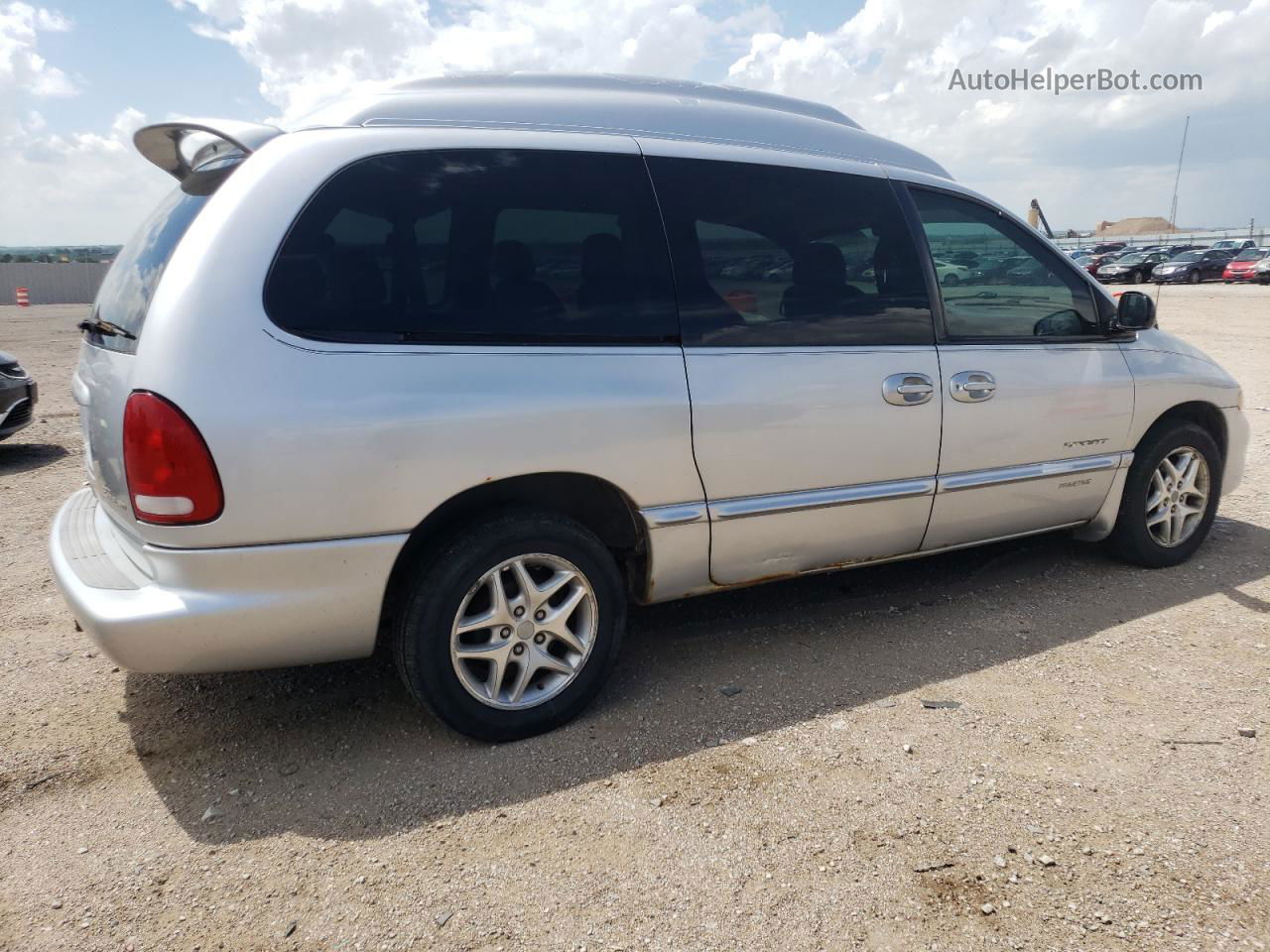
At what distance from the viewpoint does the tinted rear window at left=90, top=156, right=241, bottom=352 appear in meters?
2.80

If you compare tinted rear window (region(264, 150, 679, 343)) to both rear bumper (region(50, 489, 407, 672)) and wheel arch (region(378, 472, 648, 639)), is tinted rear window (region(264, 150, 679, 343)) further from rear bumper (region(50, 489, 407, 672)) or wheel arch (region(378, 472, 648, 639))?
rear bumper (region(50, 489, 407, 672))

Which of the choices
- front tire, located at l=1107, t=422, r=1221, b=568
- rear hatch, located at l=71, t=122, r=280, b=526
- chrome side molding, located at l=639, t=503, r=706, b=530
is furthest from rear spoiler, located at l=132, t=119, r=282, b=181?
front tire, located at l=1107, t=422, r=1221, b=568

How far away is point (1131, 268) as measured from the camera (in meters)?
40.0

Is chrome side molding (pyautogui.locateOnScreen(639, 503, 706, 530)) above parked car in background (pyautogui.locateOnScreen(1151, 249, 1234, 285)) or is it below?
above

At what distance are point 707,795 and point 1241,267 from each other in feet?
134

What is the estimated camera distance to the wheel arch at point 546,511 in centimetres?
298

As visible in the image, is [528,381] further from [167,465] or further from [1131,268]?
[1131,268]

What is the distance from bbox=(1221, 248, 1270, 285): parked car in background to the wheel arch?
130 ft

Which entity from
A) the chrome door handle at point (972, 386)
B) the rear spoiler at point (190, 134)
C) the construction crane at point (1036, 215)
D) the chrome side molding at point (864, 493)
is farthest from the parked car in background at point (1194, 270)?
the rear spoiler at point (190, 134)

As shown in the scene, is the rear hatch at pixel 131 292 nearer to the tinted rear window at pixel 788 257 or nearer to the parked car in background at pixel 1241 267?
the tinted rear window at pixel 788 257

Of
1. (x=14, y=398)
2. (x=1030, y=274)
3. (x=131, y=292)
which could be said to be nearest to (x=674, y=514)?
(x=131, y=292)

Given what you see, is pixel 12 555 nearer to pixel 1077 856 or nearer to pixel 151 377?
pixel 151 377

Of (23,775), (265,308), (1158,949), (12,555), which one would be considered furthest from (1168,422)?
(12,555)

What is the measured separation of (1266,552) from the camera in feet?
16.4
